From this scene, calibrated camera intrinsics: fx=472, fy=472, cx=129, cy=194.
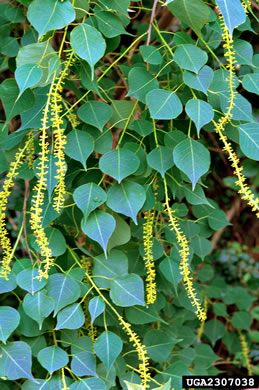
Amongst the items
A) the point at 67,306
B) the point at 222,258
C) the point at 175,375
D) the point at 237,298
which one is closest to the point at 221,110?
the point at 67,306

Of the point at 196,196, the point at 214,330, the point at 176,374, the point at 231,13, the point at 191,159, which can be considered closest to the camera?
the point at 231,13

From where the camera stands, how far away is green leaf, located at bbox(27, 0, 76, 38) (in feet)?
2.39

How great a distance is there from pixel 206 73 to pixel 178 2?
128mm

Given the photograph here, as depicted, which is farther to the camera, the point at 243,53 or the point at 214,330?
the point at 214,330

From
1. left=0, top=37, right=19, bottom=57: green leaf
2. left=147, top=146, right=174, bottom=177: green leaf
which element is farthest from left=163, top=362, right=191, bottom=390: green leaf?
left=0, top=37, right=19, bottom=57: green leaf

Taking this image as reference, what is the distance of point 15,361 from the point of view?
88 centimetres

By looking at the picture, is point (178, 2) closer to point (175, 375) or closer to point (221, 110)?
point (221, 110)

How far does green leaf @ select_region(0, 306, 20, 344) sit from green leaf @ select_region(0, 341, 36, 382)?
0.04m

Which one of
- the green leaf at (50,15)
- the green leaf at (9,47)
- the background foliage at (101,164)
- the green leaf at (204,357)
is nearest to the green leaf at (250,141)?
the background foliage at (101,164)

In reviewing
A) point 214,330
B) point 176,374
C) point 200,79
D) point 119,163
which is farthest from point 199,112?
point 214,330

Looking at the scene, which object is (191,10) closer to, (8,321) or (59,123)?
(59,123)

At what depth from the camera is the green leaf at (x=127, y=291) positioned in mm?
895

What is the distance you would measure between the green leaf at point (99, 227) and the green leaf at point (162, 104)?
0.21 metres

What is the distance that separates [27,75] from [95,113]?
169 mm
